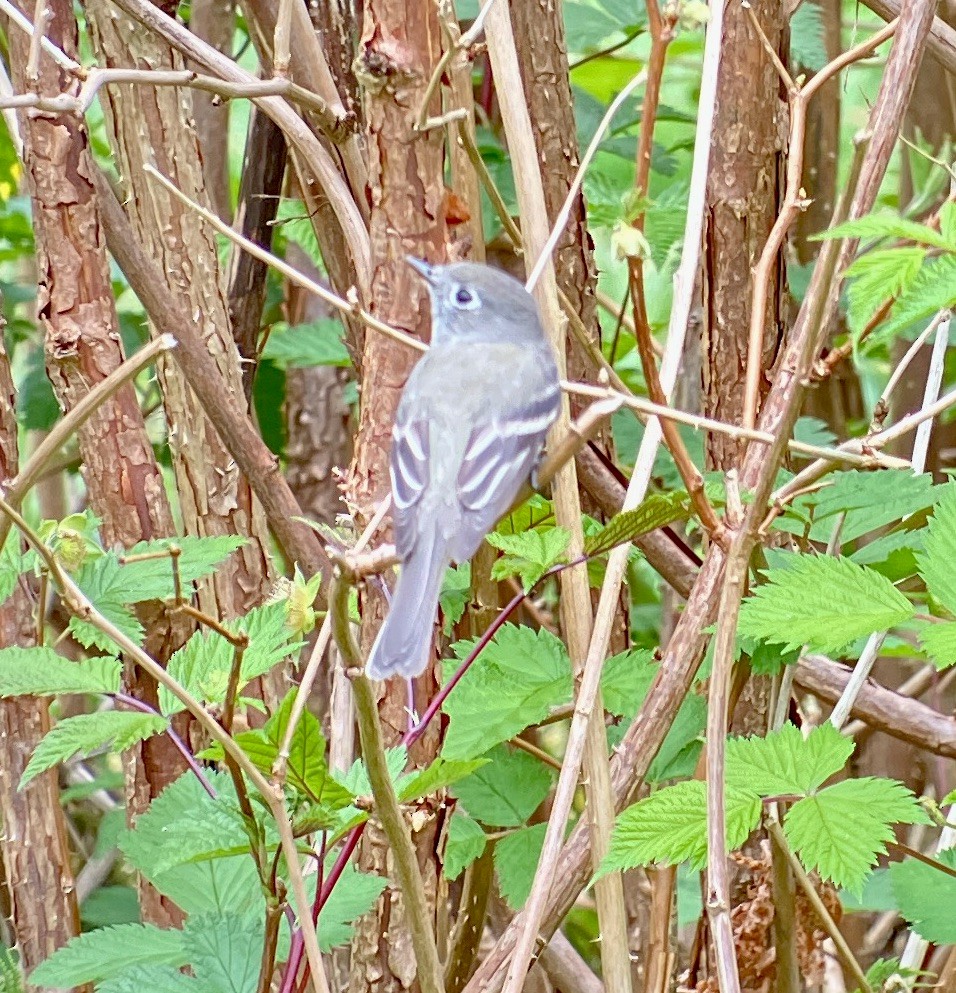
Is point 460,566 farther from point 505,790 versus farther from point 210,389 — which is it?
point 210,389

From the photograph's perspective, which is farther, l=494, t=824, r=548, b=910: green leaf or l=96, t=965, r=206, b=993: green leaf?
l=494, t=824, r=548, b=910: green leaf

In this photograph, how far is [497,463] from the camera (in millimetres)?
1554

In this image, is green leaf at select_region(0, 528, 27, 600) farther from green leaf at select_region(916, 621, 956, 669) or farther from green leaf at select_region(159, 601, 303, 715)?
green leaf at select_region(916, 621, 956, 669)

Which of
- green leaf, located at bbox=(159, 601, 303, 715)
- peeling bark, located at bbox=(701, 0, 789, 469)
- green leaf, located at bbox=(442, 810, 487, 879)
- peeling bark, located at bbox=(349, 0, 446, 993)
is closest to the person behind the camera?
green leaf, located at bbox=(159, 601, 303, 715)

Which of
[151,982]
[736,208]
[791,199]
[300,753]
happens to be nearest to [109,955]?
[151,982]

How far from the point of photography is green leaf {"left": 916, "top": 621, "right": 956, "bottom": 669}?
123 cm

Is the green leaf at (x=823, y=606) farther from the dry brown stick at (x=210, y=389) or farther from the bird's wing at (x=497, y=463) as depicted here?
the dry brown stick at (x=210, y=389)

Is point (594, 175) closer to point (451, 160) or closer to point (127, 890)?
point (451, 160)

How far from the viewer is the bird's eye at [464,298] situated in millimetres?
1607

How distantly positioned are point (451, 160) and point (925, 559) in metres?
0.76

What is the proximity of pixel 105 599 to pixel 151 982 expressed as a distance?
0.40 meters

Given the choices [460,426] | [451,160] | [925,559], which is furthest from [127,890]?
[925,559]

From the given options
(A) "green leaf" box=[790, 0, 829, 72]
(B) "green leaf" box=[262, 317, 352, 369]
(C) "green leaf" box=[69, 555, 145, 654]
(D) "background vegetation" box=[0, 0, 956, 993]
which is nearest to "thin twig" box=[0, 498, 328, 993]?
(D) "background vegetation" box=[0, 0, 956, 993]

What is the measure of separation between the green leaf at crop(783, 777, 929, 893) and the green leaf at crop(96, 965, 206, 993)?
23.5 inches
